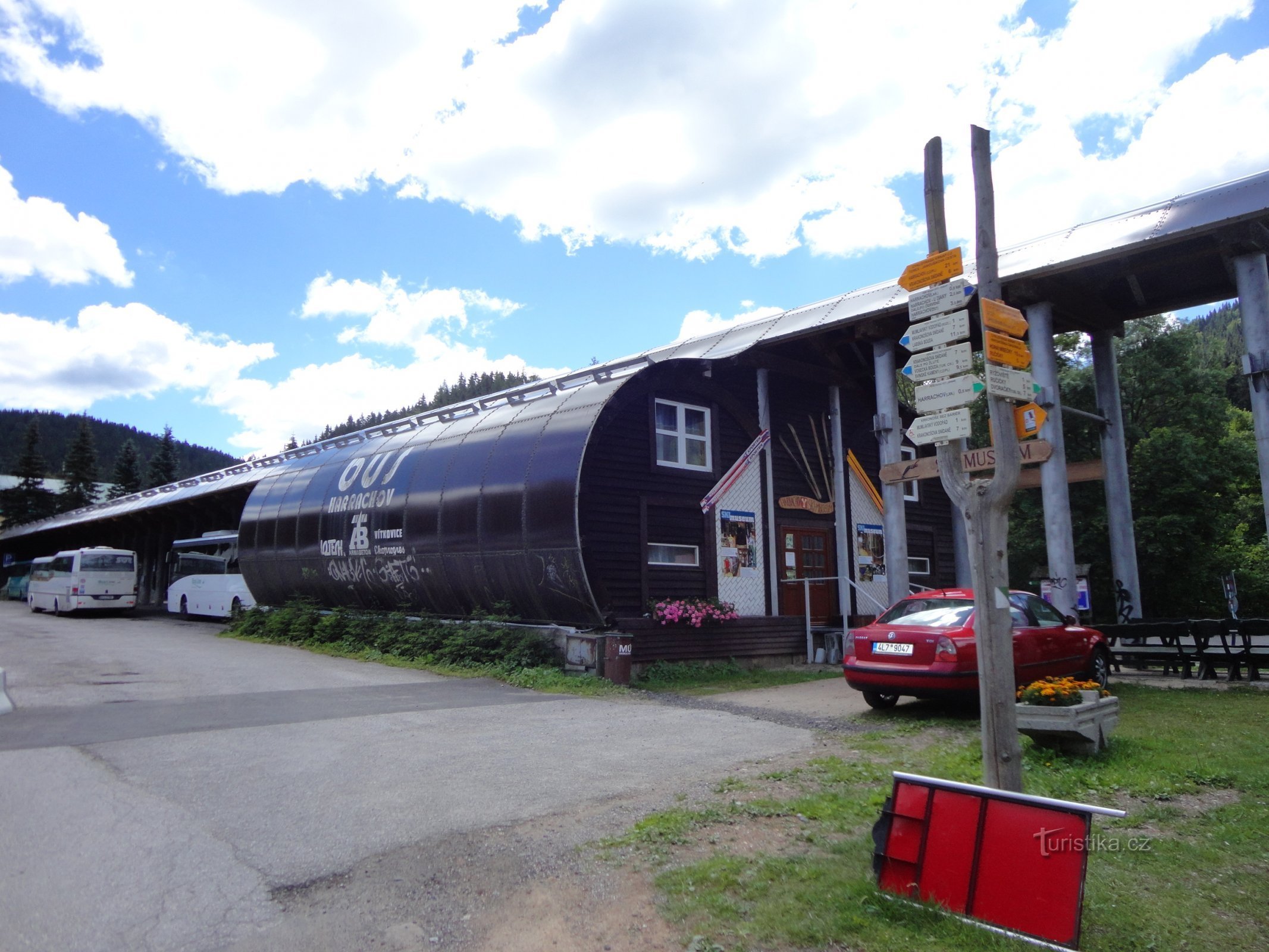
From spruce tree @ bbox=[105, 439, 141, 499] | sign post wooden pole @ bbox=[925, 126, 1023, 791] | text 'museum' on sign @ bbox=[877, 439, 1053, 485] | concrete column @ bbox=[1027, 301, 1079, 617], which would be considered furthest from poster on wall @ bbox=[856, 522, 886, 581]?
spruce tree @ bbox=[105, 439, 141, 499]

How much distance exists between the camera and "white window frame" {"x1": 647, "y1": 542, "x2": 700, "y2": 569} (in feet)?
50.1

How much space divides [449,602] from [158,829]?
1152 centimetres

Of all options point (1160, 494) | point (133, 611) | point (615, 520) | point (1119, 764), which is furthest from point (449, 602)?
point (133, 611)

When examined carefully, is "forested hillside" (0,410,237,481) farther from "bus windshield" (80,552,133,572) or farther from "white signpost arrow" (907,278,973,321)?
"white signpost arrow" (907,278,973,321)

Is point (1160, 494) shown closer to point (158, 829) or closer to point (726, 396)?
point (726, 396)

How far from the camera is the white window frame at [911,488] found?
21.0 metres

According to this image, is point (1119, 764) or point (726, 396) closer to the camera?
point (1119, 764)

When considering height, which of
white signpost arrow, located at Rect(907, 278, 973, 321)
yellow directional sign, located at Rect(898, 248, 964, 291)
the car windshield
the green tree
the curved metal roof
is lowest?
the car windshield

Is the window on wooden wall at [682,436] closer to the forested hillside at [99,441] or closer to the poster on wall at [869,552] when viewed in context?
the poster on wall at [869,552]

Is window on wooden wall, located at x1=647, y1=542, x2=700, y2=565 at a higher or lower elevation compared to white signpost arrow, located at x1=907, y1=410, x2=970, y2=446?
lower

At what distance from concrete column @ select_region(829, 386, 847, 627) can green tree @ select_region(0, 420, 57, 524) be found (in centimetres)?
7289

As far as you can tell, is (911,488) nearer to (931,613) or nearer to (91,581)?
(931,613)

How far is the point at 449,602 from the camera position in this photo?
17.0 metres

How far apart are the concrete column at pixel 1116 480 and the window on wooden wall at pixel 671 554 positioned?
Result: 24.6ft
